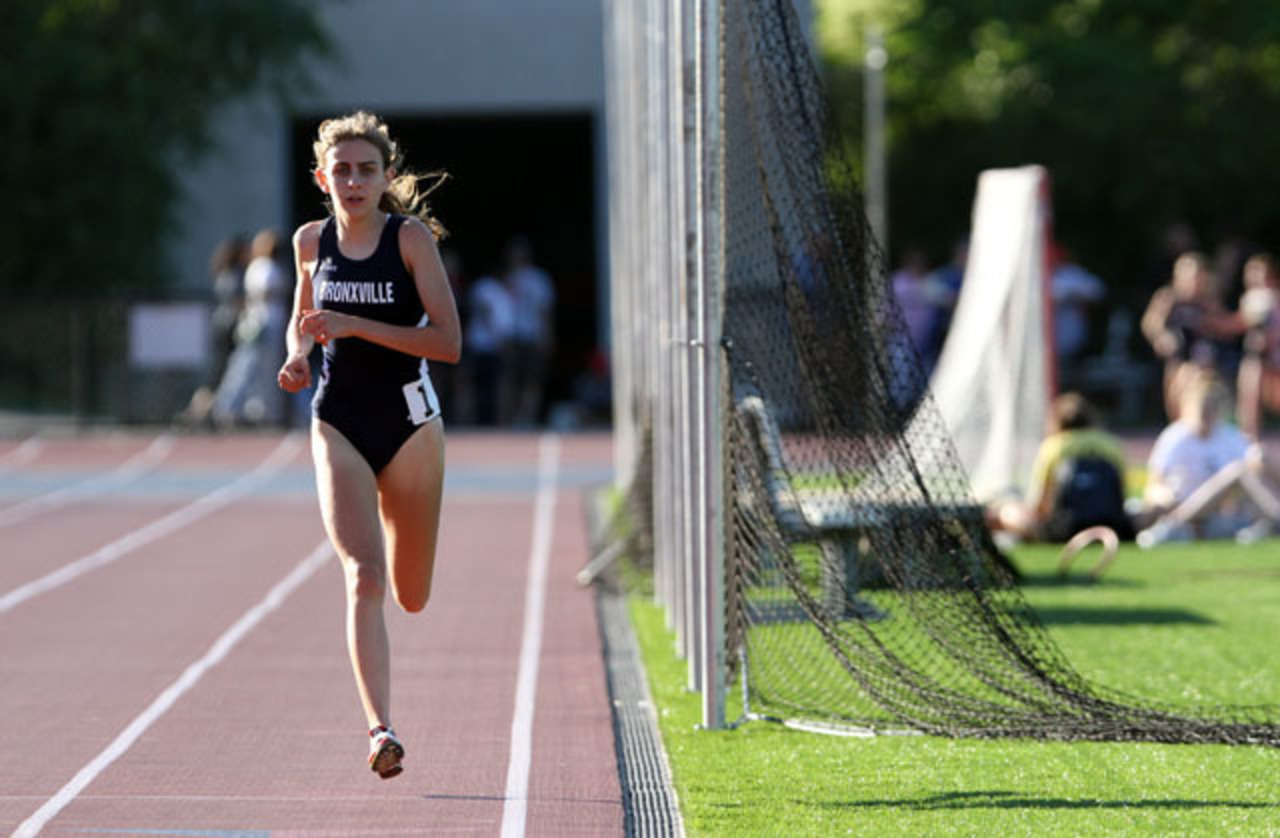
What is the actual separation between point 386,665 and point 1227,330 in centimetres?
1596

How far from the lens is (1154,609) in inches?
492

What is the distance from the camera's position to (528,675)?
415 inches

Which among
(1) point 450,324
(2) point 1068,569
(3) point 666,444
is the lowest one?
(2) point 1068,569

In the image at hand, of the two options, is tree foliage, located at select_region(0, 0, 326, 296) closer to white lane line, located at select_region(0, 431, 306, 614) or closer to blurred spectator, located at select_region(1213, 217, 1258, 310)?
white lane line, located at select_region(0, 431, 306, 614)

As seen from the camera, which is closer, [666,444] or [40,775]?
[40,775]

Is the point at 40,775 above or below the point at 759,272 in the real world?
below

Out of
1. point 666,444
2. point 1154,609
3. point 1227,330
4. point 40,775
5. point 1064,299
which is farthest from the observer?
point 1064,299

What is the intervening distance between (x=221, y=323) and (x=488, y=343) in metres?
3.11

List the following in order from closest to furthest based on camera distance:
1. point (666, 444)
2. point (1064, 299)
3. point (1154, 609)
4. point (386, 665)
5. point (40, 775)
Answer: point (386, 665) → point (40, 775) → point (666, 444) → point (1154, 609) → point (1064, 299)

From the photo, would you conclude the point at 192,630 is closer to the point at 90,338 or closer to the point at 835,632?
the point at 835,632

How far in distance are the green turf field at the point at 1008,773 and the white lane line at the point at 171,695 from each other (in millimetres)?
1881

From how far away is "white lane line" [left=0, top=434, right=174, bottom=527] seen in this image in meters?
19.7

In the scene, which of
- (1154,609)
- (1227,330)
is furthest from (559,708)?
(1227,330)

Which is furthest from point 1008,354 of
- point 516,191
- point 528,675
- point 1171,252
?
point 516,191
